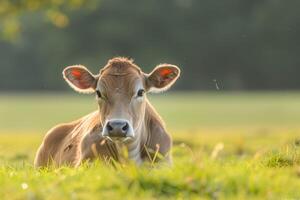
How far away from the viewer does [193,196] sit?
20.3 ft

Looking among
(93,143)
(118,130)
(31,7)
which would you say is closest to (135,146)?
(93,143)

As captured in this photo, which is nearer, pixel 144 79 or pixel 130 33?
pixel 144 79

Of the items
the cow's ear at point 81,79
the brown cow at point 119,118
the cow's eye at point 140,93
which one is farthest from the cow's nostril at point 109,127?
the cow's ear at point 81,79

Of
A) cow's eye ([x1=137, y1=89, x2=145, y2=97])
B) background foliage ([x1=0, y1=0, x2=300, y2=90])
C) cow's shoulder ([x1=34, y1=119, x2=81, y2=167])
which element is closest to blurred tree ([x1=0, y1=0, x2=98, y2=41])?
cow's shoulder ([x1=34, y1=119, x2=81, y2=167])

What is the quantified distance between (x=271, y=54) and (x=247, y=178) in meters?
68.4

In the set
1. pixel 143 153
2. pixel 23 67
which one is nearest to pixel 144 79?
pixel 143 153

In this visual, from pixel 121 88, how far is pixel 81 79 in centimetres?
76

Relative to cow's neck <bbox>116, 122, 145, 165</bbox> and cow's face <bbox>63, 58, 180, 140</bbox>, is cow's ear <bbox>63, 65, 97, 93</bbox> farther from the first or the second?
cow's neck <bbox>116, 122, 145, 165</bbox>

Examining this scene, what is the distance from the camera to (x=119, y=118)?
9.31m

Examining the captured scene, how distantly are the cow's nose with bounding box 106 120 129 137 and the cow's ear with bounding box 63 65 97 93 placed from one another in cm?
142

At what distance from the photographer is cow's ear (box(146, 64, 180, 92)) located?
1048cm

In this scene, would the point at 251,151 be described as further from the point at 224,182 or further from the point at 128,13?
the point at 128,13

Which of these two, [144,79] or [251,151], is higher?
[144,79]

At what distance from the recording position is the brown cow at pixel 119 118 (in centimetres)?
949
